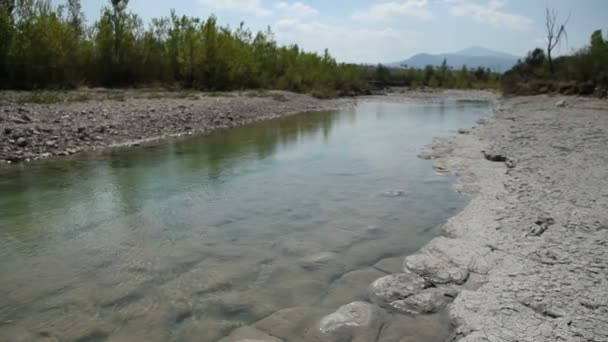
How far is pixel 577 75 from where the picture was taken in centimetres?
3675

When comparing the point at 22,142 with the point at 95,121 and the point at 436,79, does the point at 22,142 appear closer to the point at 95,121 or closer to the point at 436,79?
the point at 95,121

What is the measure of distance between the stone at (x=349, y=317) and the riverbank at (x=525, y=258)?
0.28 metres

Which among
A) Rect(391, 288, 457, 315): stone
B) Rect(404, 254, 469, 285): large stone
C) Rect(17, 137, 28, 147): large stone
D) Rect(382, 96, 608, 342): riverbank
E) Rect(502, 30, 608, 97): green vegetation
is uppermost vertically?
Rect(502, 30, 608, 97): green vegetation

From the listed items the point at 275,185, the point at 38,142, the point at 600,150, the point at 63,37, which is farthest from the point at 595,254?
the point at 63,37

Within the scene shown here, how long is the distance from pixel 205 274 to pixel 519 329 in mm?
2934

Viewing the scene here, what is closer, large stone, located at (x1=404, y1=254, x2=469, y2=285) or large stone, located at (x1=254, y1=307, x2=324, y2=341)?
large stone, located at (x1=254, y1=307, x2=324, y2=341)

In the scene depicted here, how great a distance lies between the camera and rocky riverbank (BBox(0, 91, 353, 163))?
1082 cm

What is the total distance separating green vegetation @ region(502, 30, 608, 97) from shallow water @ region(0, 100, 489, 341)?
28770mm

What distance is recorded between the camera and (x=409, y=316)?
369cm

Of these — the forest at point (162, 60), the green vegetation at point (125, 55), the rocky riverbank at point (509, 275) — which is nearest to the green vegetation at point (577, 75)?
the forest at point (162, 60)

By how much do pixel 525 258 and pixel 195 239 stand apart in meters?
3.86

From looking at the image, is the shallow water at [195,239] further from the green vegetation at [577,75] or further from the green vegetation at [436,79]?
the green vegetation at [436,79]

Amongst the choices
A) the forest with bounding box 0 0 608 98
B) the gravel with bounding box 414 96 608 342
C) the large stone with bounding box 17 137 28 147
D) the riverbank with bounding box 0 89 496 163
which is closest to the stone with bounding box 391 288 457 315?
the gravel with bounding box 414 96 608 342

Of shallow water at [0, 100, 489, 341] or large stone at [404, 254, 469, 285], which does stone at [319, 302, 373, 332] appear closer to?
shallow water at [0, 100, 489, 341]
